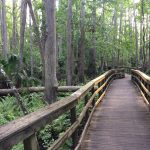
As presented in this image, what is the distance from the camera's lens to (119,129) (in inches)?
303

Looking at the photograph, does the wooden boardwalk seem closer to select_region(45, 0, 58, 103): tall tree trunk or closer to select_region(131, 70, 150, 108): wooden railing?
select_region(131, 70, 150, 108): wooden railing

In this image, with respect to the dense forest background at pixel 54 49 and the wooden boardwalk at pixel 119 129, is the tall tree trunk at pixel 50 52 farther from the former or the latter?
the wooden boardwalk at pixel 119 129

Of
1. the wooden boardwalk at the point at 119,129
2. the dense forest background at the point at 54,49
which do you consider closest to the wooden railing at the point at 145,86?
the wooden boardwalk at the point at 119,129

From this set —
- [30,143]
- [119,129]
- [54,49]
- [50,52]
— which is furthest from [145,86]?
[30,143]

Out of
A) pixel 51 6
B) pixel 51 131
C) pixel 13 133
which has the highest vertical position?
pixel 51 6

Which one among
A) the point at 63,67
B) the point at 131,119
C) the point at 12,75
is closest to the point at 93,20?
the point at 63,67

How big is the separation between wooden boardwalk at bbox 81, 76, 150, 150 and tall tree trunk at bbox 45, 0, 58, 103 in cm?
173

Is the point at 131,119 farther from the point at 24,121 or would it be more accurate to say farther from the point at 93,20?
the point at 93,20

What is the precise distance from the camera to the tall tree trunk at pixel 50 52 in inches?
450

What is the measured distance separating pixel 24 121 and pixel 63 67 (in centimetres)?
2818

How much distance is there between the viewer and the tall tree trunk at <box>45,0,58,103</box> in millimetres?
11430

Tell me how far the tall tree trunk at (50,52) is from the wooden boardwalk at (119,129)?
173 centimetres

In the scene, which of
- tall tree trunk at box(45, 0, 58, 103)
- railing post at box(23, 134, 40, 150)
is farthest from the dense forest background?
railing post at box(23, 134, 40, 150)

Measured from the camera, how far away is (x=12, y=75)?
14766 millimetres
